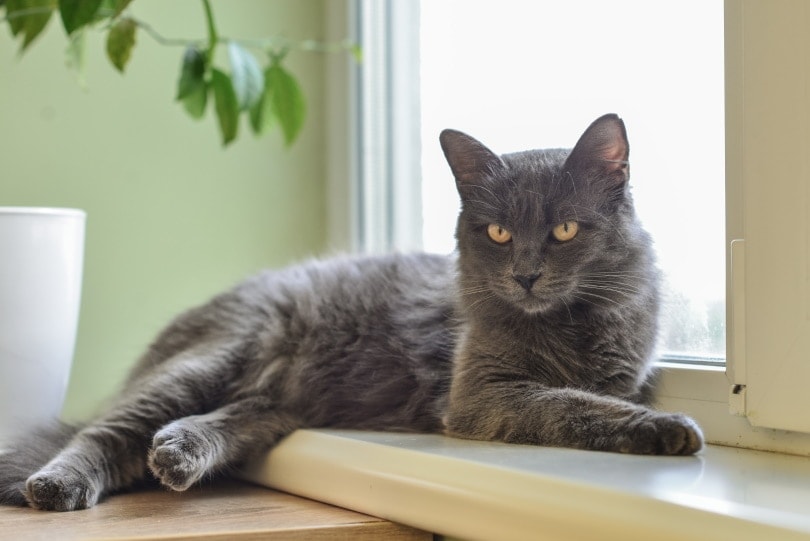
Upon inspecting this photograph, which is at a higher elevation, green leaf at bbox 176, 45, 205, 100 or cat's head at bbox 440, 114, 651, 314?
green leaf at bbox 176, 45, 205, 100

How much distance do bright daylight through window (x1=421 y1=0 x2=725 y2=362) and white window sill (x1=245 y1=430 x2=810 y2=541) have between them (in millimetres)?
298

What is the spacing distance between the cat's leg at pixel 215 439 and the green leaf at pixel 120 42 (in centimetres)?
67

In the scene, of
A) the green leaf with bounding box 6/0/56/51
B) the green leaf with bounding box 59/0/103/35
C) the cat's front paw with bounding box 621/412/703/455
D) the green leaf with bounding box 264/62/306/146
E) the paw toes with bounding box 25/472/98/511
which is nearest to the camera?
the cat's front paw with bounding box 621/412/703/455

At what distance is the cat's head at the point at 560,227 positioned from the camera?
1.34 m

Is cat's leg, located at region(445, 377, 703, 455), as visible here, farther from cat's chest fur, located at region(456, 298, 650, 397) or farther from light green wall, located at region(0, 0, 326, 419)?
light green wall, located at region(0, 0, 326, 419)

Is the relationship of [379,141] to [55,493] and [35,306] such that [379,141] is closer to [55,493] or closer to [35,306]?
[35,306]

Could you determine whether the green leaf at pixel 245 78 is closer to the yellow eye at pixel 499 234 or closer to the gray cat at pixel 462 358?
the gray cat at pixel 462 358

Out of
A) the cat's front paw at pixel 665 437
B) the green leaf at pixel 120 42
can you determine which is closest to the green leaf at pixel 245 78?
the green leaf at pixel 120 42

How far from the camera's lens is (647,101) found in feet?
5.21

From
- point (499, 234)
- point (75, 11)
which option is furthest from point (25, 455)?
point (499, 234)

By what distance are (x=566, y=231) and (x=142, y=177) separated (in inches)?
45.7

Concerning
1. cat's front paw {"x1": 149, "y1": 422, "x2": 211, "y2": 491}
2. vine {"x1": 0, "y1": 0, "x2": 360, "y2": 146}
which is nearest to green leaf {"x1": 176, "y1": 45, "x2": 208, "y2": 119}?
vine {"x1": 0, "y1": 0, "x2": 360, "y2": 146}

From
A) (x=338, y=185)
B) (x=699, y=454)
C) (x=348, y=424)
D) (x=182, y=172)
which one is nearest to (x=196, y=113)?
(x=182, y=172)

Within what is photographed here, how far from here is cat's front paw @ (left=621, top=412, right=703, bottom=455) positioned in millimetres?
1178
